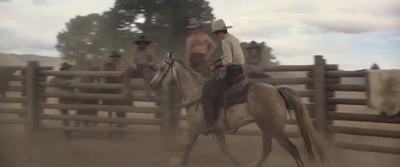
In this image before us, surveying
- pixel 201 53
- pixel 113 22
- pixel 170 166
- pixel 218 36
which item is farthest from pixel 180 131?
pixel 113 22

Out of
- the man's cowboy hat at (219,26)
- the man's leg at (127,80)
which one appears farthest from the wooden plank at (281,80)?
the man's leg at (127,80)

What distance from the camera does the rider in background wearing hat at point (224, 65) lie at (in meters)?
5.55

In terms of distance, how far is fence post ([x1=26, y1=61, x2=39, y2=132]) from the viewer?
8.32m

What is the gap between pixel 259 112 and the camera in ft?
18.2

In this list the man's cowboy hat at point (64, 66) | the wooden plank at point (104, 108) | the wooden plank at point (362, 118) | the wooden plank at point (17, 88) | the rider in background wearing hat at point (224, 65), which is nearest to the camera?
the rider in background wearing hat at point (224, 65)

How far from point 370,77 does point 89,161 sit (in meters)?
4.29

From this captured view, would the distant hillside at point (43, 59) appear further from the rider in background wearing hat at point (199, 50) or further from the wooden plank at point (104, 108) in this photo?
the rider in background wearing hat at point (199, 50)

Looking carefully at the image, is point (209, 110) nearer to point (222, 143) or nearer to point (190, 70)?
point (222, 143)

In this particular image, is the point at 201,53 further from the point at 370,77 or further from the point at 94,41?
the point at 94,41

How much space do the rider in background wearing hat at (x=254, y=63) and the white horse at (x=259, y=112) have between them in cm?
93

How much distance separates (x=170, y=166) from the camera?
6.29m

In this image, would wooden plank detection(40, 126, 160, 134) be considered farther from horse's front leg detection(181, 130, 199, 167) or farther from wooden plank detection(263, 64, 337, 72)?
wooden plank detection(263, 64, 337, 72)

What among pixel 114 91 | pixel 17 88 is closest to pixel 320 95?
pixel 114 91

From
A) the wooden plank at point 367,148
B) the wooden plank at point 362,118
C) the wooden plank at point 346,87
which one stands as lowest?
the wooden plank at point 367,148
